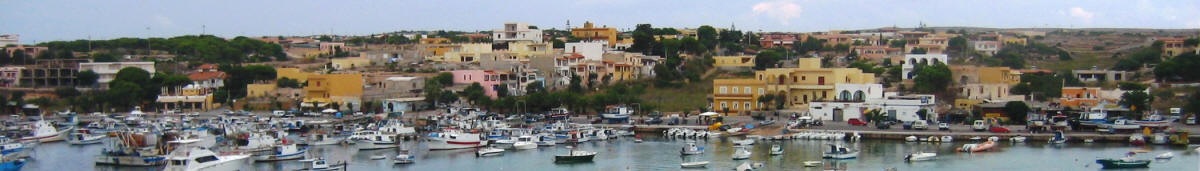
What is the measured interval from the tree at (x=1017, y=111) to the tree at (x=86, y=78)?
23.8 m

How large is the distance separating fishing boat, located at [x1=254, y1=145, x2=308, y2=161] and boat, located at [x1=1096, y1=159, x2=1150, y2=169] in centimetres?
1213

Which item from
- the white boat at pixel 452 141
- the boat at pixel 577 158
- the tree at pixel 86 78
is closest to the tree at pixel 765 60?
the white boat at pixel 452 141

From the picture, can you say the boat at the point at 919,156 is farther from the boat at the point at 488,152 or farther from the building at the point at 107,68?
the building at the point at 107,68

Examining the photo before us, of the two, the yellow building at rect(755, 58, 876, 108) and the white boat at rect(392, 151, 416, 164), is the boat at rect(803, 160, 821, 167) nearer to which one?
the white boat at rect(392, 151, 416, 164)

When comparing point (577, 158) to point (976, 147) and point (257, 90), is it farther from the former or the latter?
point (257, 90)

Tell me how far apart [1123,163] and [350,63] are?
2573 centimetres

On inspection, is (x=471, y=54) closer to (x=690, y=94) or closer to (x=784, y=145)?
(x=690, y=94)

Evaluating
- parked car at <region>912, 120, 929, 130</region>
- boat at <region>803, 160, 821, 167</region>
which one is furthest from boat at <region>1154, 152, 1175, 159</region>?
parked car at <region>912, 120, 929, 130</region>

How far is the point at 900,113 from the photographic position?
1144 inches

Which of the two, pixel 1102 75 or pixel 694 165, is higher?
pixel 1102 75

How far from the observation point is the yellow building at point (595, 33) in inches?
1825

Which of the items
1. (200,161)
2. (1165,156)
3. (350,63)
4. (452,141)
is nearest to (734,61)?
(350,63)

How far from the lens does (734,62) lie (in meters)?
40.2

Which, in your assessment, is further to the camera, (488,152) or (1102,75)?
(1102,75)
